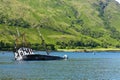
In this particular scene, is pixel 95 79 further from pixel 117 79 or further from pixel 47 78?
pixel 47 78

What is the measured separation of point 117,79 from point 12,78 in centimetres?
2941

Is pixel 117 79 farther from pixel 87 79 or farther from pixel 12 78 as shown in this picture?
pixel 12 78

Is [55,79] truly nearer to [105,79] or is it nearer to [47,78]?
[47,78]

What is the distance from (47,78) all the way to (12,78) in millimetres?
9992

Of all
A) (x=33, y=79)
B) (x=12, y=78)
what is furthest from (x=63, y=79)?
(x=12, y=78)

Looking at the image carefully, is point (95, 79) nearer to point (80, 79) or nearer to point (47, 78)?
point (80, 79)

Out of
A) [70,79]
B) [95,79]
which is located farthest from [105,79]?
[70,79]

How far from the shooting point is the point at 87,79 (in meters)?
98.9

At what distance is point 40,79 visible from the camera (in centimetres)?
9862

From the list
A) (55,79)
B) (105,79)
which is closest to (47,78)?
(55,79)

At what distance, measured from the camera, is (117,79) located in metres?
99.2

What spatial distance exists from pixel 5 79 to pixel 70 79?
1775cm

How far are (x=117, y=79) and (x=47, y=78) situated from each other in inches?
782

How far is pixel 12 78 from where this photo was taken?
329ft
